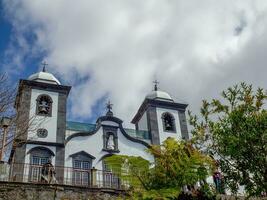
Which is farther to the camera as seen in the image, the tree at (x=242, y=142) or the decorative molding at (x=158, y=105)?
the decorative molding at (x=158, y=105)

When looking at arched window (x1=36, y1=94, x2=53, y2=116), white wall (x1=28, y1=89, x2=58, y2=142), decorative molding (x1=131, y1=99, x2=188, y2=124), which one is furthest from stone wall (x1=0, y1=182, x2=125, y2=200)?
decorative molding (x1=131, y1=99, x2=188, y2=124)

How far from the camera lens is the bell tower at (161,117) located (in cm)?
2859

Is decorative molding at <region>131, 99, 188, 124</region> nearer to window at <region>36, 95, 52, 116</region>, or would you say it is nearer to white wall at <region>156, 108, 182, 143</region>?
white wall at <region>156, 108, 182, 143</region>

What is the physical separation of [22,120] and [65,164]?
13.0 ft

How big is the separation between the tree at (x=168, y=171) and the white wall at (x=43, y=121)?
14.6 meters

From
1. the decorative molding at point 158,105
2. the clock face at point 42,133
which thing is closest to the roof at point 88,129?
the clock face at point 42,133

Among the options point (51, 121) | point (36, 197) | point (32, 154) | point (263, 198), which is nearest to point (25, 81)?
point (51, 121)

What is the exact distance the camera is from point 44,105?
2672 centimetres

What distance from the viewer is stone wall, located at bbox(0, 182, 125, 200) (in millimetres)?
14070

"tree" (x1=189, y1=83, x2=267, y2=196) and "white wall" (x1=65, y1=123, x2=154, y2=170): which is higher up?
"white wall" (x1=65, y1=123, x2=154, y2=170)

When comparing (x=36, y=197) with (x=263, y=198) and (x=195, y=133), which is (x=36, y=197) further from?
(x=263, y=198)

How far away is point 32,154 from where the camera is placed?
23844mm

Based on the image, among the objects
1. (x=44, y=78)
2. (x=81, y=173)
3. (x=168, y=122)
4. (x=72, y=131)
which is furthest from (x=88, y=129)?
(x=168, y=122)

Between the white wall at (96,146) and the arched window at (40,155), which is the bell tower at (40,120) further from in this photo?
the white wall at (96,146)
